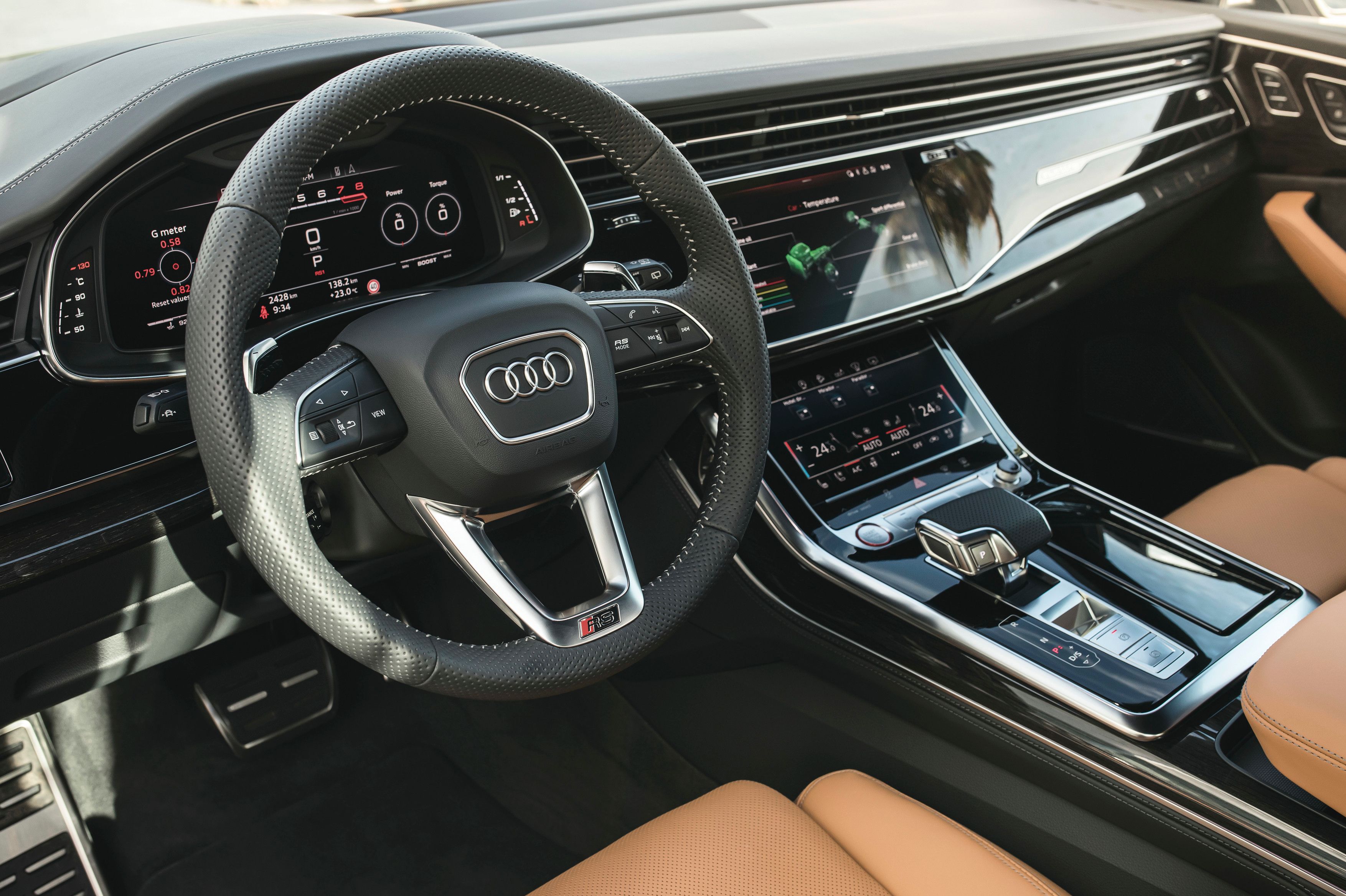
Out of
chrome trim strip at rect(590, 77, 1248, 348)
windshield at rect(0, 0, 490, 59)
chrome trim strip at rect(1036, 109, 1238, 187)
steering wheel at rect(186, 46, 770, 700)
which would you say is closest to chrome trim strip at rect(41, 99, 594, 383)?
steering wheel at rect(186, 46, 770, 700)

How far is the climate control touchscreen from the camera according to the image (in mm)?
1426

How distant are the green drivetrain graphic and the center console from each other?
0.13 metres

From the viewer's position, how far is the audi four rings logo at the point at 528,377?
0.91 m

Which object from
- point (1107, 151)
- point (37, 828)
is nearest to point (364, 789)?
point (37, 828)

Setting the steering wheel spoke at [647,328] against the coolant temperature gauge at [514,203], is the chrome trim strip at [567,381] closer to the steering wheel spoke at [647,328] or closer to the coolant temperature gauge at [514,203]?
the steering wheel spoke at [647,328]

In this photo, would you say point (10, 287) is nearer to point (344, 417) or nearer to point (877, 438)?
point (344, 417)

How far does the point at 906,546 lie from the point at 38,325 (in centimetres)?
102

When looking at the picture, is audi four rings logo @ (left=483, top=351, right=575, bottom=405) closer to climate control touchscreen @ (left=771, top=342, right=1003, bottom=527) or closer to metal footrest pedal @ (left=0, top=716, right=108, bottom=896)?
climate control touchscreen @ (left=771, top=342, right=1003, bottom=527)

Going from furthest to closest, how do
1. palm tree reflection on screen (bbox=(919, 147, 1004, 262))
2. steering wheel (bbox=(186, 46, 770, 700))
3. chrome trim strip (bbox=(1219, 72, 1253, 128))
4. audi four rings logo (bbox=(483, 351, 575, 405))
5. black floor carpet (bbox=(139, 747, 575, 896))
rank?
chrome trim strip (bbox=(1219, 72, 1253, 128)) → palm tree reflection on screen (bbox=(919, 147, 1004, 262)) → black floor carpet (bbox=(139, 747, 575, 896)) → audi four rings logo (bbox=(483, 351, 575, 405)) → steering wheel (bbox=(186, 46, 770, 700))

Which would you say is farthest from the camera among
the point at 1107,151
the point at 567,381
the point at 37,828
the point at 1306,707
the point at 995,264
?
the point at 1107,151

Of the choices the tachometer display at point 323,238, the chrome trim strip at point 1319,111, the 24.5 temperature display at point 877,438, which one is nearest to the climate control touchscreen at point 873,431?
the 24.5 temperature display at point 877,438

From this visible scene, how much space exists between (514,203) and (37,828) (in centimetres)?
115

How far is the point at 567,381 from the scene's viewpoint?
0.95 m

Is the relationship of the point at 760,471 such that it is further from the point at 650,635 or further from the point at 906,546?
the point at 906,546
